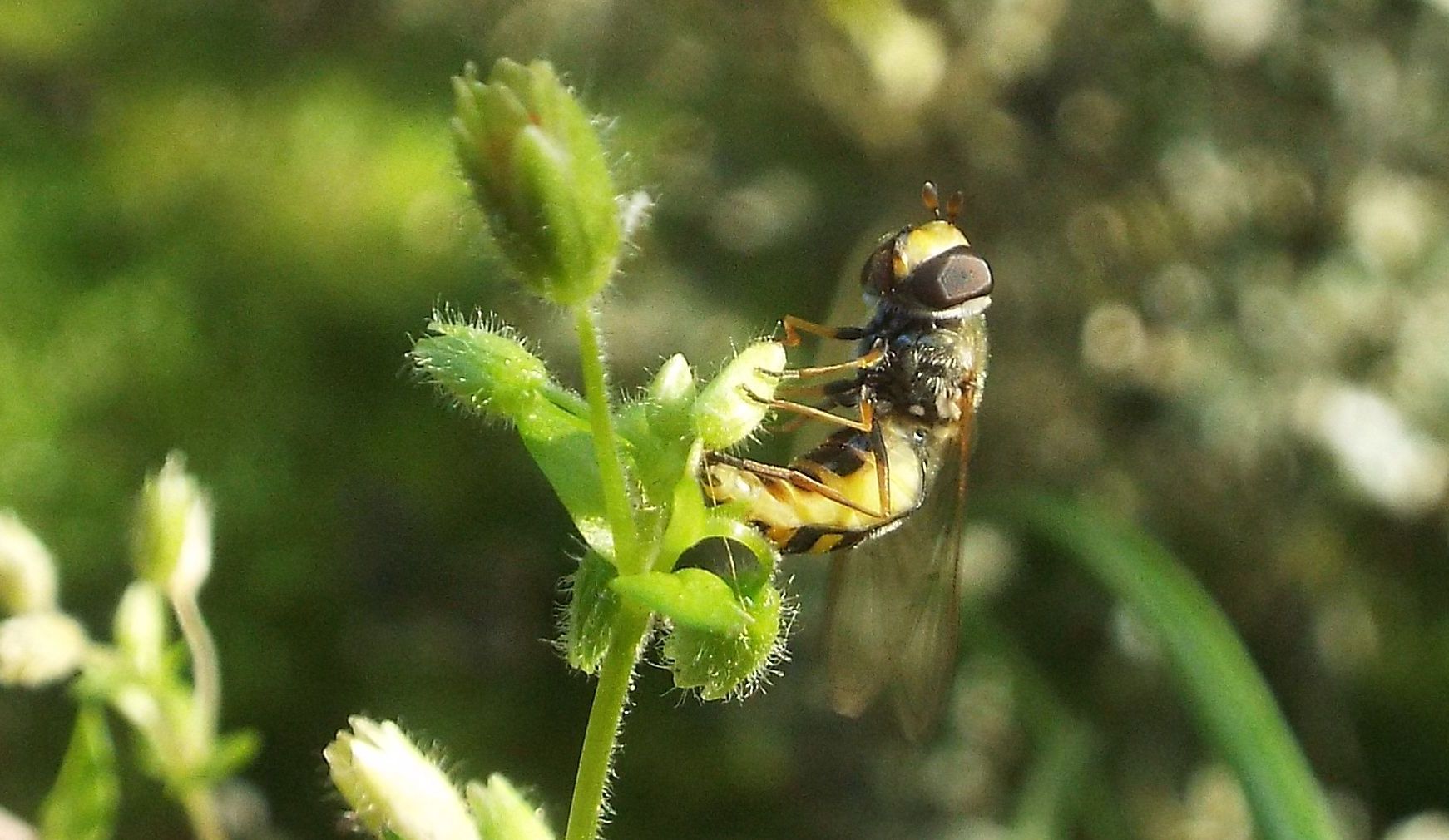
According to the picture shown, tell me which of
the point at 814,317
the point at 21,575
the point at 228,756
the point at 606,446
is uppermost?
the point at 814,317

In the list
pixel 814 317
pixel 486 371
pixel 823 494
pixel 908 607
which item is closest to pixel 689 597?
pixel 486 371

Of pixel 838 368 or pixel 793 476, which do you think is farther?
pixel 838 368

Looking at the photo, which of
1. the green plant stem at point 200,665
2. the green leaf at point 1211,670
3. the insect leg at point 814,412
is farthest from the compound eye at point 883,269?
the green plant stem at point 200,665

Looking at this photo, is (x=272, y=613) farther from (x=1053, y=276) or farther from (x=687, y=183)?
(x=1053, y=276)

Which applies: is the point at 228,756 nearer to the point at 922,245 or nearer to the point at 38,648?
the point at 38,648

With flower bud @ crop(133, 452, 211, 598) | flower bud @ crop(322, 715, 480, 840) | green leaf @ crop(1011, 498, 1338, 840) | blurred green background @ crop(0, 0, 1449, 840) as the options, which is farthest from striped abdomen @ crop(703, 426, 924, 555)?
blurred green background @ crop(0, 0, 1449, 840)

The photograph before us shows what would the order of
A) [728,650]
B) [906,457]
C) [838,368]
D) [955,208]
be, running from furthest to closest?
1. [955,208]
2. [906,457]
3. [838,368]
4. [728,650]
